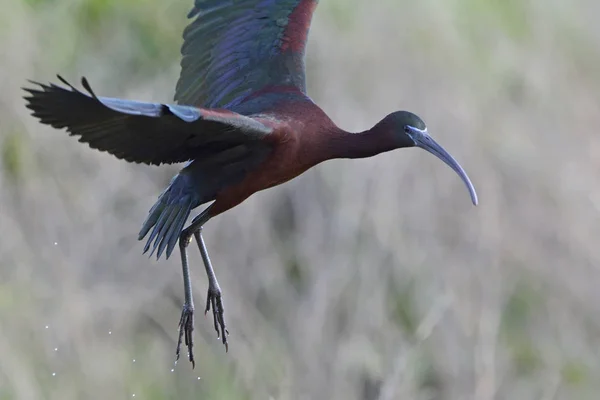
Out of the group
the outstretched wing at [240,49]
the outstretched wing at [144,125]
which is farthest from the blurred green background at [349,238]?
the outstretched wing at [144,125]

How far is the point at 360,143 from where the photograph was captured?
438 centimetres

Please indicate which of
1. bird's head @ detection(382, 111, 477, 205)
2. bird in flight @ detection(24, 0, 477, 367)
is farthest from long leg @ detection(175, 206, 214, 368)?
bird's head @ detection(382, 111, 477, 205)

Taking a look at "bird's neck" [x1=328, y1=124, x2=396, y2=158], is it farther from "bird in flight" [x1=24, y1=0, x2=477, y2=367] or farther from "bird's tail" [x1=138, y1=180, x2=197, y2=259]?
"bird's tail" [x1=138, y1=180, x2=197, y2=259]

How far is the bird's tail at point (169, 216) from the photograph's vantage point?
4234 millimetres

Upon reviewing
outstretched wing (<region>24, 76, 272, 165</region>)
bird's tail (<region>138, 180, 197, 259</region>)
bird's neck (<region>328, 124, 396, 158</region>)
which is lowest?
bird's tail (<region>138, 180, 197, 259</region>)

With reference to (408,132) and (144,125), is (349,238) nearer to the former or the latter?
(408,132)

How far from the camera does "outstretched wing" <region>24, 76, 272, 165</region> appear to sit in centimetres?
357

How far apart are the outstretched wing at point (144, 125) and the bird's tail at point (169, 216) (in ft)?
0.48

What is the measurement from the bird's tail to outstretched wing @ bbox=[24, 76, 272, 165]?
0.15 meters

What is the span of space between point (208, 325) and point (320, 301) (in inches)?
31.2

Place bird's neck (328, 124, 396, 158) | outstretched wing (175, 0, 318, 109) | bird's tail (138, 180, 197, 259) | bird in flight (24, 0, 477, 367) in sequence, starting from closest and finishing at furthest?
bird in flight (24, 0, 477, 367) → bird's tail (138, 180, 197, 259) → bird's neck (328, 124, 396, 158) → outstretched wing (175, 0, 318, 109)

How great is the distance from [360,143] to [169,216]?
0.75 m

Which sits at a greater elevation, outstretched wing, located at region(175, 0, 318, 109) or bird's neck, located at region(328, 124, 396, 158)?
outstretched wing, located at region(175, 0, 318, 109)

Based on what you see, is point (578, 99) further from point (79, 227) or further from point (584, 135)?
point (79, 227)
